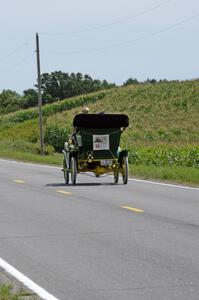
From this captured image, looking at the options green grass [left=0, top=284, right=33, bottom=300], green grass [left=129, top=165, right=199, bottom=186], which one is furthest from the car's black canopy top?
green grass [left=0, top=284, right=33, bottom=300]

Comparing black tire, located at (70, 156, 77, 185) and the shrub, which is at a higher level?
the shrub

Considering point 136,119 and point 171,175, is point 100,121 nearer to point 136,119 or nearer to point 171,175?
point 171,175

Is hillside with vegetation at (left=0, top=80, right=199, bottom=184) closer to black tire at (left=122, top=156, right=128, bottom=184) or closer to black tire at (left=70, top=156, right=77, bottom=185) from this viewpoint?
black tire at (left=122, top=156, right=128, bottom=184)

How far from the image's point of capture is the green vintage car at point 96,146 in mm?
23719

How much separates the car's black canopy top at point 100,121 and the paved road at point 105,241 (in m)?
2.76

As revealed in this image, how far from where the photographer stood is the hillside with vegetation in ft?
206

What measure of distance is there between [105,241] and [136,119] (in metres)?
64.4

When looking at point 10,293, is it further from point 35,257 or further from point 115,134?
point 115,134

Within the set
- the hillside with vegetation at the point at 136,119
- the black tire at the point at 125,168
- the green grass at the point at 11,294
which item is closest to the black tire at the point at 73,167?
the black tire at the point at 125,168

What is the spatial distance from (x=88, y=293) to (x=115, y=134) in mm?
15561

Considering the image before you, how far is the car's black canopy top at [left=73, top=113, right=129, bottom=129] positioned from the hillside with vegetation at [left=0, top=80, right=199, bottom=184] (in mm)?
16863

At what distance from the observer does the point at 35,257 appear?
11.1m

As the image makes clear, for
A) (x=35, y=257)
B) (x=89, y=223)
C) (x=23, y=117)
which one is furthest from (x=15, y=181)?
(x=23, y=117)

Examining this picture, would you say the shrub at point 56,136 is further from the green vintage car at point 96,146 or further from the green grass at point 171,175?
the green vintage car at point 96,146
